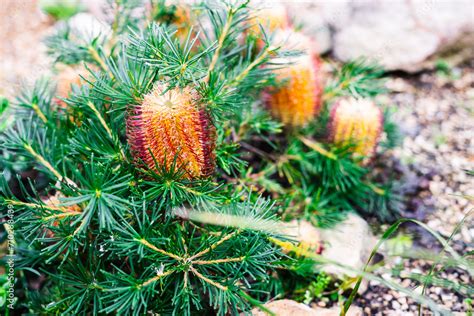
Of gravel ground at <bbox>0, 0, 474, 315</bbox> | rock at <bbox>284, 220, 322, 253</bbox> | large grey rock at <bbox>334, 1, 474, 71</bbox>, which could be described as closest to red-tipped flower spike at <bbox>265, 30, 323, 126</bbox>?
rock at <bbox>284, 220, 322, 253</bbox>

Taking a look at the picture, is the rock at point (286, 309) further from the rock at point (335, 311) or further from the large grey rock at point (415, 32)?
the large grey rock at point (415, 32)

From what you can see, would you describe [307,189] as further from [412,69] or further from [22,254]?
[412,69]

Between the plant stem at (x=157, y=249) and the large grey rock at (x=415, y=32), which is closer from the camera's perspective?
the plant stem at (x=157, y=249)

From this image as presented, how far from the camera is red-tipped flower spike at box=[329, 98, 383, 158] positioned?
1.64 meters

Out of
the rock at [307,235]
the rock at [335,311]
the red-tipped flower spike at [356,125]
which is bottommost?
the rock at [335,311]

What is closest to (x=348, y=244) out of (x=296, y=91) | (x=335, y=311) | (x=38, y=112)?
(x=335, y=311)

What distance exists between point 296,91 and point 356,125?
237mm

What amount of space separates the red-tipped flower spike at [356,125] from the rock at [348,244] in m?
0.26

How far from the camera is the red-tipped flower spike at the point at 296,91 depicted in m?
1.62

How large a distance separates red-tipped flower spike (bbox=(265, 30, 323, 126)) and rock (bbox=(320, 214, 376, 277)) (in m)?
0.39

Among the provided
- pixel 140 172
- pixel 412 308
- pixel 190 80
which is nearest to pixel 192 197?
pixel 140 172

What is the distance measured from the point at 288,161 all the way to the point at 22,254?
90cm

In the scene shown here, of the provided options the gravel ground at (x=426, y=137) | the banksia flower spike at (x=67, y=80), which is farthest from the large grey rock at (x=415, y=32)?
the banksia flower spike at (x=67, y=80)

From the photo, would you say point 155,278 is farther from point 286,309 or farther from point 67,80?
point 67,80
